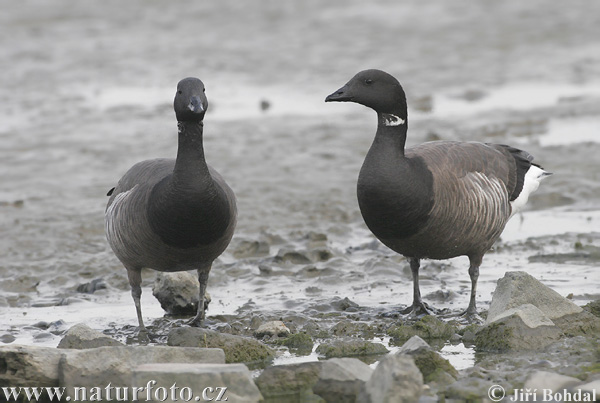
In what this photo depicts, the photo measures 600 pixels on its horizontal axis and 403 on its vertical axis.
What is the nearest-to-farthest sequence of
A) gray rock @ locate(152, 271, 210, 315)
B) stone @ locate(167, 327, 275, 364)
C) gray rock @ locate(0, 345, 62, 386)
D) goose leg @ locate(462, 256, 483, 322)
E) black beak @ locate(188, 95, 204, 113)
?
gray rock @ locate(0, 345, 62, 386) → stone @ locate(167, 327, 275, 364) → black beak @ locate(188, 95, 204, 113) → goose leg @ locate(462, 256, 483, 322) → gray rock @ locate(152, 271, 210, 315)

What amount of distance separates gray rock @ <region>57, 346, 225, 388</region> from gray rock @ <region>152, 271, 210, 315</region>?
2.34 meters

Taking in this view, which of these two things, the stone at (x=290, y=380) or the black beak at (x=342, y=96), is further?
the black beak at (x=342, y=96)

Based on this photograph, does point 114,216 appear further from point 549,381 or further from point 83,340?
point 549,381

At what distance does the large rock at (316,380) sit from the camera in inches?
242

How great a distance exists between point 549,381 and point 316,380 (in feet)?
5.05

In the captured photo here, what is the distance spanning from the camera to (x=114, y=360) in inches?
256

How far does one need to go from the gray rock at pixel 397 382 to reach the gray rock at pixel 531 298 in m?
1.69

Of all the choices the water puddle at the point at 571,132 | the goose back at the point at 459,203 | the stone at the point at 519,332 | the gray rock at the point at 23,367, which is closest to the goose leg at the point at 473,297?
the goose back at the point at 459,203

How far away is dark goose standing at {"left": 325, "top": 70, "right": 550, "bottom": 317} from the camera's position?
7.96 meters

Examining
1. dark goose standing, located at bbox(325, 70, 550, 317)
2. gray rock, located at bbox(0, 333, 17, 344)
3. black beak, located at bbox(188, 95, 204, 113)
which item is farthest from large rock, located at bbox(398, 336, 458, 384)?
gray rock, located at bbox(0, 333, 17, 344)

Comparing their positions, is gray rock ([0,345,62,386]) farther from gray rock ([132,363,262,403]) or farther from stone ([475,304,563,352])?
stone ([475,304,563,352])

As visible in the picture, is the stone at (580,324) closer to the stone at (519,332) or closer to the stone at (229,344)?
the stone at (519,332)

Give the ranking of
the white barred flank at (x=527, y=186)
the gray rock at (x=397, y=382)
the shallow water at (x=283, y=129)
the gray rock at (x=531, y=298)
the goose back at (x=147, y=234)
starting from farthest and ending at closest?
the shallow water at (x=283, y=129) < the white barred flank at (x=527, y=186) < the goose back at (x=147, y=234) < the gray rock at (x=531, y=298) < the gray rock at (x=397, y=382)

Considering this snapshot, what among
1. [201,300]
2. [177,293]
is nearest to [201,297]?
[201,300]
